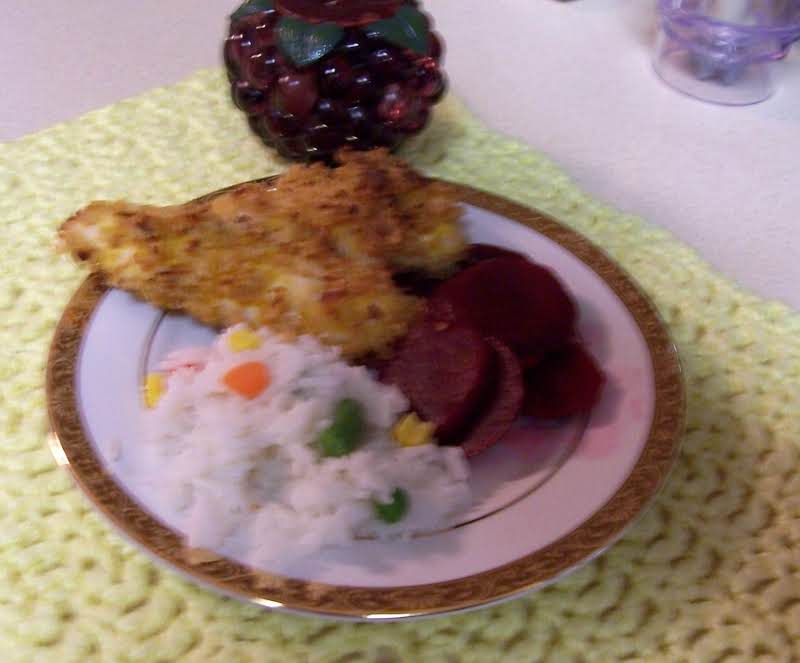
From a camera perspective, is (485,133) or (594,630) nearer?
(594,630)

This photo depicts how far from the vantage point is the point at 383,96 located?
1192mm

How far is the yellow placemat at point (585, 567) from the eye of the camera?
737mm

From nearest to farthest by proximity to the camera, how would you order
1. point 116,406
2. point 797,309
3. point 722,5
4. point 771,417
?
1. point 116,406
2. point 771,417
3. point 797,309
4. point 722,5

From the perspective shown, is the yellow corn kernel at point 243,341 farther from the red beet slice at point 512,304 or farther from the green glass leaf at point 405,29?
the green glass leaf at point 405,29

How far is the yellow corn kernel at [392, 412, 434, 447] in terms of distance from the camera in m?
0.80

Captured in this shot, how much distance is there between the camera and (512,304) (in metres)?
0.89

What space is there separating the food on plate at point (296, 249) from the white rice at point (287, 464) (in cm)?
7

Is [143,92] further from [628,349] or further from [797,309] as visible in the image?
→ [797,309]

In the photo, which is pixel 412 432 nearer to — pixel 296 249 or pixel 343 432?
pixel 343 432

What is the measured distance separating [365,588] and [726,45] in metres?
1.30

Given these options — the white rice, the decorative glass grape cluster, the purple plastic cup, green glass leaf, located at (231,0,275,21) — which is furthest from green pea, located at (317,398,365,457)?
the purple plastic cup

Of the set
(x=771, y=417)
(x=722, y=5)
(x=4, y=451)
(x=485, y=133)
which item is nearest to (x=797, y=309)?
(x=771, y=417)

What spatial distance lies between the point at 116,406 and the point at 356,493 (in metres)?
0.25

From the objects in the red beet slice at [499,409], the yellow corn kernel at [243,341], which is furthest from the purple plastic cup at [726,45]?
the yellow corn kernel at [243,341]
